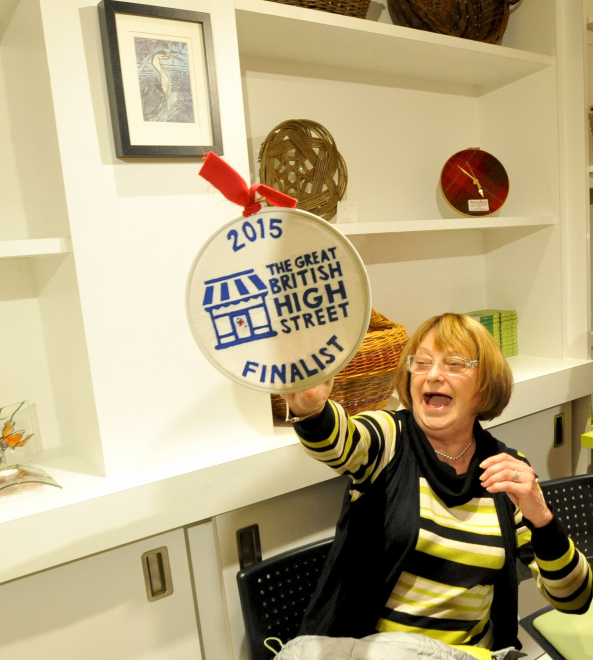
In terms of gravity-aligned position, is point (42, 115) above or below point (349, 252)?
above

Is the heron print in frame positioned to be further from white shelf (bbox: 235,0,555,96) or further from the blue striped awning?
the blue striped awning

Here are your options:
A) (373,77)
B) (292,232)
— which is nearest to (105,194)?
(292,232)

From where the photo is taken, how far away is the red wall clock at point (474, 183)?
6.77 ft

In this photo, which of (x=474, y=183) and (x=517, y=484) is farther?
(x=474, y=183)

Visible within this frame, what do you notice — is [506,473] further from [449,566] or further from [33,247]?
[33,247]

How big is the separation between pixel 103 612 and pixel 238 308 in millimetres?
831

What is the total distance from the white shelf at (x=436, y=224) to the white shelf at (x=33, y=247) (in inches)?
27.8

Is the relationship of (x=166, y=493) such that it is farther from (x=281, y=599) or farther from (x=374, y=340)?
(x=374, y=340)

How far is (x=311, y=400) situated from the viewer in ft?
3.23

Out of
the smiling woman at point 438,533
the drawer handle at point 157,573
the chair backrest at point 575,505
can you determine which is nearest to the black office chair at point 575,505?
the chair backrest at point 575,505

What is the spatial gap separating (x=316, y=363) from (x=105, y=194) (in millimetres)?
652

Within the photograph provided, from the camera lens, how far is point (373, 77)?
6.67 feet

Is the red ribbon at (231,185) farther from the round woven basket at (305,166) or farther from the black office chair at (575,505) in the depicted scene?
the black office chair at (575,505)

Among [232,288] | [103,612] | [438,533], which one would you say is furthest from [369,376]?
[103,612]
